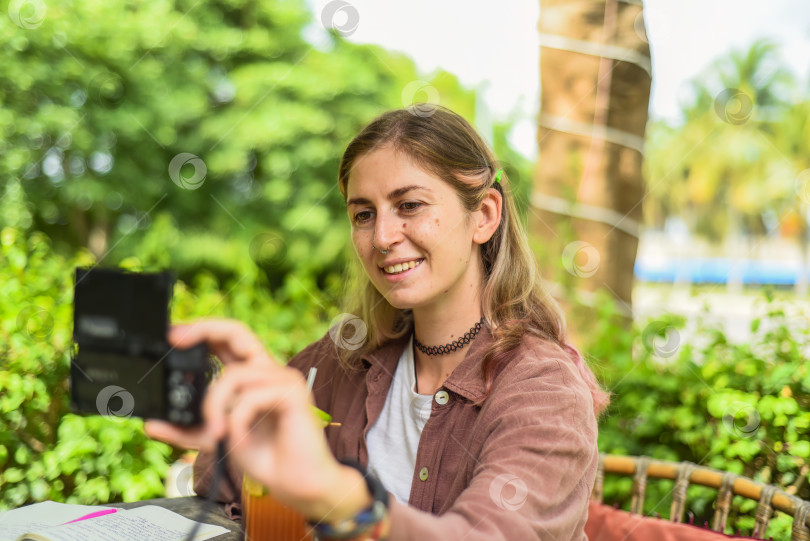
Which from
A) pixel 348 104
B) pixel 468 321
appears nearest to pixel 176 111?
pixel 348 104

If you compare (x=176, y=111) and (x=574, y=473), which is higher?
(x=176, y=111)

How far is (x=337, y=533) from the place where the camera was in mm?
878

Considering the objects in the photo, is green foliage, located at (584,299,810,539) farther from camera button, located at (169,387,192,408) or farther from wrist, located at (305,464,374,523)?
camera button, located at (169,387,192,408)

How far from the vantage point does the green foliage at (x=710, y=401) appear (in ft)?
7.54

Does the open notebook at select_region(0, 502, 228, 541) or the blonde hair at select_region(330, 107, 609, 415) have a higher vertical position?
the blonde hair at select_region(330, 107, 609, 415)

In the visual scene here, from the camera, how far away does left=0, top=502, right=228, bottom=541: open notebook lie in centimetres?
137

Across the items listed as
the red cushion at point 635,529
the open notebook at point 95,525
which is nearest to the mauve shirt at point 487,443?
the open notebook at point 95,525

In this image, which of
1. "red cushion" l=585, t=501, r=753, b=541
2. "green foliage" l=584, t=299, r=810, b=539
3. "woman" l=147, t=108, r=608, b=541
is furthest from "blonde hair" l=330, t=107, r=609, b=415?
"green foliage" l=584, t=299, r=810, b=539

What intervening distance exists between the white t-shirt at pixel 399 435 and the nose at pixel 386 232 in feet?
1.38

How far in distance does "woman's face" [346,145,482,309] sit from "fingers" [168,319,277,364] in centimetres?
76

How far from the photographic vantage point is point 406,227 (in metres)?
1.61

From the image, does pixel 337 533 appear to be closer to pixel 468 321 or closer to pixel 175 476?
pixel 468 321

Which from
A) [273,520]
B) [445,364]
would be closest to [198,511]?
[273,520]

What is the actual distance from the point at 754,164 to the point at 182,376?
161ft
